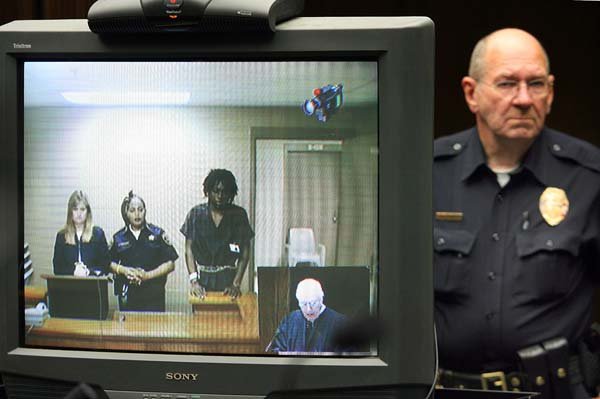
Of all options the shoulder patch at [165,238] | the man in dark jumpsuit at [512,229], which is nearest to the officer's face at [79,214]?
the shoulder patch at [165,238]

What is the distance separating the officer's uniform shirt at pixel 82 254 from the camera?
1.25 meters

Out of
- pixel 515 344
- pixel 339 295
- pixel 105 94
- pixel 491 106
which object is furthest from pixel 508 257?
pixel 105 94

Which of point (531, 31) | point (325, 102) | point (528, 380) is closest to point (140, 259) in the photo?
point (325, 102)

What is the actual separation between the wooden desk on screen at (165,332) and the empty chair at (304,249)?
0.08 meters

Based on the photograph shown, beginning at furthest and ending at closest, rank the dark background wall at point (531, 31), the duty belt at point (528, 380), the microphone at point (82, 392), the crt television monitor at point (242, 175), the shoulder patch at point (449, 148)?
the dark background wall at point (531, 31) < the shoulder patch at point (449, 148) < the duty belt at point (528, 380) < the crt television monitor at point (242, 175) < the microphone at point (82, 392)

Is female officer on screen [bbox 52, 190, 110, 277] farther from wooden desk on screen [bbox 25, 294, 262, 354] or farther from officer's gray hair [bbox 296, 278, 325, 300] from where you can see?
officer's gray hair [bbox 296, 278, 325, 300]

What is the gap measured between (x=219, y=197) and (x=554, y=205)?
113 centimetres

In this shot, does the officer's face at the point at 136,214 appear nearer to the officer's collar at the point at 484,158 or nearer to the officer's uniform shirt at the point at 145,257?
the officer's uniform shirt at the point at 145,257

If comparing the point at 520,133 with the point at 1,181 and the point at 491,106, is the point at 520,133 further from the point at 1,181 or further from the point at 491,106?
the point at 1,181

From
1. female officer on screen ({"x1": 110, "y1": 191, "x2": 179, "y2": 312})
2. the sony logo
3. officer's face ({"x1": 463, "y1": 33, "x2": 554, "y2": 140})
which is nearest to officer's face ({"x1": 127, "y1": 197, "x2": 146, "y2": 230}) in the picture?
female officer on screen ({"x1": 110, "y1": 191, "x2": 179, "y2": 312})

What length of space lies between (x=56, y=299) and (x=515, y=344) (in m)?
1.15

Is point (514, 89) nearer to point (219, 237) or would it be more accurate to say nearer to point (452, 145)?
point (452, 145)

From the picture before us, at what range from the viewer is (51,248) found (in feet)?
4.16

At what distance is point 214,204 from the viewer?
123 centimetres
